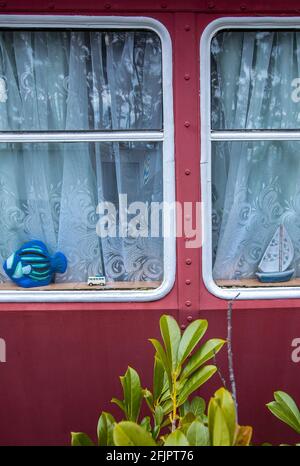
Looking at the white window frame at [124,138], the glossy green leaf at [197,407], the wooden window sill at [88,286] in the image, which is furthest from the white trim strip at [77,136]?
the glossy green leaf at [197,407]

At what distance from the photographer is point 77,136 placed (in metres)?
1.69

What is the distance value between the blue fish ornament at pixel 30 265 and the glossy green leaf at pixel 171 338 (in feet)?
1.96

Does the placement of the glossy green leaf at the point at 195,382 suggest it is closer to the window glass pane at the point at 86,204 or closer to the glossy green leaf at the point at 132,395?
the glossy green leaf at the point at 132,395

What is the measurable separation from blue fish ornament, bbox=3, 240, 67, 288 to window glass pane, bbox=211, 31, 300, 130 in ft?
2.72

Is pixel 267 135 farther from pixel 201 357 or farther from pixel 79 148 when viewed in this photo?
pixel 201 357

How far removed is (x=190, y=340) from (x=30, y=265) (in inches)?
28.9

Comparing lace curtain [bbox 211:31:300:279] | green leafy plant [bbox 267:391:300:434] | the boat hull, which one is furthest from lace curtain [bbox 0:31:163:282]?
green leafy plant [bbox 267:391:300:434]

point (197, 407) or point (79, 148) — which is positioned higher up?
point (79, 148)

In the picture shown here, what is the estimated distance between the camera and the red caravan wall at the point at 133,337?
64.3 inches

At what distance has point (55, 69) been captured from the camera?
1.72 m

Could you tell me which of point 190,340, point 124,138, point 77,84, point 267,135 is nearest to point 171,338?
point 190,340

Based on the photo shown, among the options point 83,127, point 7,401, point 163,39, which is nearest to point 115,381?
point 7,401

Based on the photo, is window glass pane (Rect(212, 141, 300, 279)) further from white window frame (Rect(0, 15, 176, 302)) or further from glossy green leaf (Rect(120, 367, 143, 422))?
glossy green leaf (Rect(120, 367, 143, 422))
